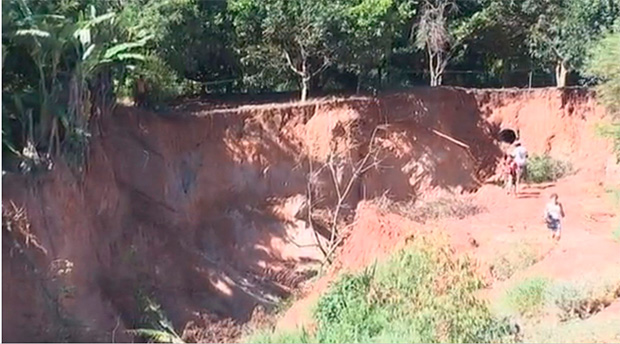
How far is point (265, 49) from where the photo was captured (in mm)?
23406

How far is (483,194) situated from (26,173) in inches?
504

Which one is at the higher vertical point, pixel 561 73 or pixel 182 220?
pixel 561 73

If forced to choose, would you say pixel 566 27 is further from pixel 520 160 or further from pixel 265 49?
pixel 265 49

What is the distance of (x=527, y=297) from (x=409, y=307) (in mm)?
2910

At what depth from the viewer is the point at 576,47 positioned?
1005 inches

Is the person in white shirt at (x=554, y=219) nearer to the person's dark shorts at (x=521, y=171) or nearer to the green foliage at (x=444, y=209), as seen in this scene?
the green foliage at (x=444, y=209)

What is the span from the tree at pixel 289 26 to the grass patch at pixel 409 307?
8.42 metres

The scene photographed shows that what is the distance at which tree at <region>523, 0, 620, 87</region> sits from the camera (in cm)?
2497

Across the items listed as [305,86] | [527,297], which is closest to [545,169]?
[305,86]

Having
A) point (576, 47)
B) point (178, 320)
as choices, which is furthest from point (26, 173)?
point (576, 47)

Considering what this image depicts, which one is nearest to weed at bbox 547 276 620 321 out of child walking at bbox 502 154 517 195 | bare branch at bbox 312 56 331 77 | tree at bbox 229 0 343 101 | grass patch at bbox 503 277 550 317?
grass patch at bbox 503 277 550 317

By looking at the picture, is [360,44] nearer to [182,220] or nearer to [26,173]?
[182,220]

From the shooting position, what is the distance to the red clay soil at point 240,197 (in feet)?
56.6

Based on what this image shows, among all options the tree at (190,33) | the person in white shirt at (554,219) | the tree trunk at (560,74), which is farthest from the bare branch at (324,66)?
the tree trunk at (560,74)
